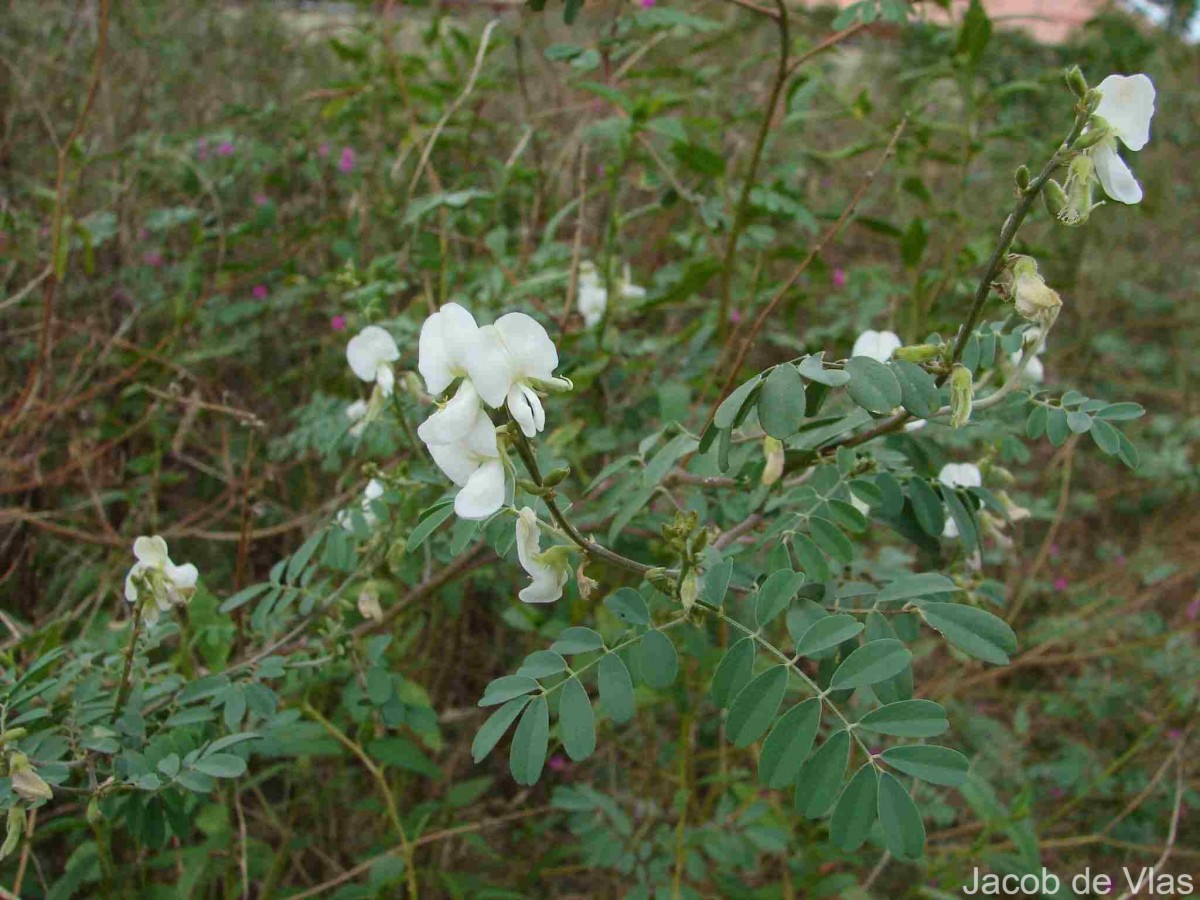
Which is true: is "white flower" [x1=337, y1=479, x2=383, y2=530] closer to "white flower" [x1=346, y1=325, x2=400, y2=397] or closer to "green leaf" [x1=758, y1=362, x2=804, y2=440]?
"white flower" [x1=346, y1=325, x2=400, y2=397]

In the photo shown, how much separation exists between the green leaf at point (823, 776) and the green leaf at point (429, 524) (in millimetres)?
369

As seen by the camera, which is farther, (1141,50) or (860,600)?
(1141,50)

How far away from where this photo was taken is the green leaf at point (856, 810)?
0.74 meters

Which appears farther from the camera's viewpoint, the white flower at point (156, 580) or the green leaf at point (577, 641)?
the white flower at point (156, 580)

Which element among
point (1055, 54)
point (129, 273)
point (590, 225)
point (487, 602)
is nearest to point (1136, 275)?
point (1055, 54)

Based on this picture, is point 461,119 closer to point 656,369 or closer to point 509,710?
point 656,369

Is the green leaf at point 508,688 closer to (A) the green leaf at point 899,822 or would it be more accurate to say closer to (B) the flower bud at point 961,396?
(A) the green leaf at point 899,822

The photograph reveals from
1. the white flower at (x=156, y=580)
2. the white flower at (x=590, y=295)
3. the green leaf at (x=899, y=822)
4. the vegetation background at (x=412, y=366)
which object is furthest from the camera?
the white flower at (x=590, y=295)

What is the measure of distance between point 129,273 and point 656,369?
3.84ft

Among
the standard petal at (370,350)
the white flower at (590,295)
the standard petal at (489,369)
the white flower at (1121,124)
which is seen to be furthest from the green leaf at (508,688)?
the white flower at (590,295)

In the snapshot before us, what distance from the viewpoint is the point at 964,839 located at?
1852 millimetres

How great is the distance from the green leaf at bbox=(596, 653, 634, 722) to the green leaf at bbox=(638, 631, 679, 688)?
0.02 metres

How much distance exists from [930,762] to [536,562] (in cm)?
34

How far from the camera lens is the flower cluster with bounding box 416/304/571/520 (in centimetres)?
73
